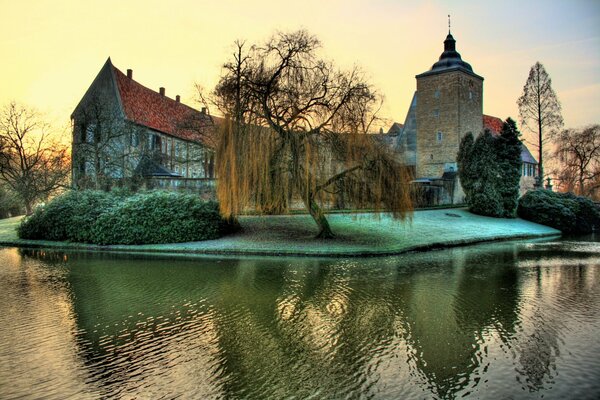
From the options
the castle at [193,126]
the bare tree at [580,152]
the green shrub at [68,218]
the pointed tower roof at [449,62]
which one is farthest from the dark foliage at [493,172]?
the green shrub at [68,218]

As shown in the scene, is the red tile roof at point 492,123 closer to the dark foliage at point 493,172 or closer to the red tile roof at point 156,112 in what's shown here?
the dark foliage at point 493,172

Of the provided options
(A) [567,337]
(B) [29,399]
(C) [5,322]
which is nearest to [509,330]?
(A) [567,337]

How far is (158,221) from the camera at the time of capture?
18281 mm

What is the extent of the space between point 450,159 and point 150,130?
2496 centimetres

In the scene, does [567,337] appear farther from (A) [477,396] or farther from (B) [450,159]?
(B) [450,159]

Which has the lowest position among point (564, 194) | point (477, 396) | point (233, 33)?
point (477, 396)

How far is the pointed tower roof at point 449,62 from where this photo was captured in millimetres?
39616

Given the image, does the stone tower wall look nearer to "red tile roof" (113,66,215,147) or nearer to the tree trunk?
"red tile roof" (113,66,215,147)

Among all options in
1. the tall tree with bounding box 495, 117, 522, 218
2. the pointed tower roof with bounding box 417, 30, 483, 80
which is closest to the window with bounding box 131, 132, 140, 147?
the tall tree with bounding box 495, 117, 522, 218

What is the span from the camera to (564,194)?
101 ft

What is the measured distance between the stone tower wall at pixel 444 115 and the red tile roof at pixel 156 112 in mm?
19272

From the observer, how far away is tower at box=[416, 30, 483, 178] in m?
39.3

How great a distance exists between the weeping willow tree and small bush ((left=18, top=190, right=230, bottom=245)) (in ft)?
8.12

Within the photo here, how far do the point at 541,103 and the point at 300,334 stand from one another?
36.3m
